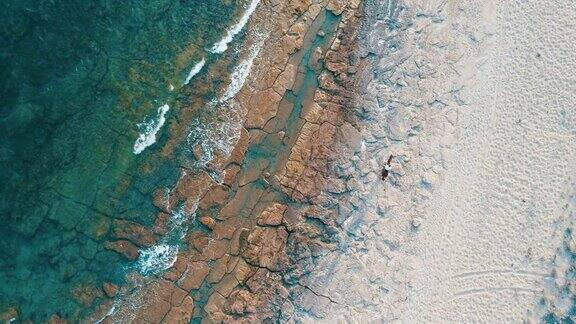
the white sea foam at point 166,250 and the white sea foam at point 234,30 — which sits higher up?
the white sea foam at point 234,30

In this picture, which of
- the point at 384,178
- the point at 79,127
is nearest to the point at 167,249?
the point at 79,127

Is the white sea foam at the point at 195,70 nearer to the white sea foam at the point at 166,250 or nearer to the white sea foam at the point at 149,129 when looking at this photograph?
the white sea foam at the point at 149,129

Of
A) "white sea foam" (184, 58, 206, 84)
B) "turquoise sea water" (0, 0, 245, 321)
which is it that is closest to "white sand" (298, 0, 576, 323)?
"white sea foam" (184, 58, 206, 84)

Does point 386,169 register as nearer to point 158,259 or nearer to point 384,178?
point 384,178

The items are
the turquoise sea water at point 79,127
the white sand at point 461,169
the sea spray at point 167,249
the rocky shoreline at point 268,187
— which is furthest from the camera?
the sea spray at point 167,249

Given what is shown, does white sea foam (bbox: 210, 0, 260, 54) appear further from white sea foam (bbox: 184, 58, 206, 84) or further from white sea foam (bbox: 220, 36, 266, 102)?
white sea foam (bbox: 220, 36, 266, 102)

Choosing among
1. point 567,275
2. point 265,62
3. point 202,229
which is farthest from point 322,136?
point 567,275

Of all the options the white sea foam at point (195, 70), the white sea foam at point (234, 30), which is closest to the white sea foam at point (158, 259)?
the white sea foam at point (195, 70)
